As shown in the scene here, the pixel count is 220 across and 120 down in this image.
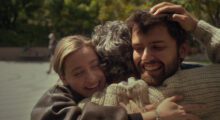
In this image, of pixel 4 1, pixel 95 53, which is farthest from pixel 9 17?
pixel 95 53

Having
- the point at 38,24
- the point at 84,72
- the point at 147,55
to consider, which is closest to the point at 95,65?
the point at 84,72

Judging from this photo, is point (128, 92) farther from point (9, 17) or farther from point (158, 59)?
point (9, 17)

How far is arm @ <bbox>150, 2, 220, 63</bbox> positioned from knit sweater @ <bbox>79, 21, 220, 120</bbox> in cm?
15

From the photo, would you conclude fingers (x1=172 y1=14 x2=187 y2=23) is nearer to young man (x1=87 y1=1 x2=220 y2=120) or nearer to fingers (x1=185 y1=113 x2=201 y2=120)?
young man (x1=87 y1=1 x2=220 y2=120)

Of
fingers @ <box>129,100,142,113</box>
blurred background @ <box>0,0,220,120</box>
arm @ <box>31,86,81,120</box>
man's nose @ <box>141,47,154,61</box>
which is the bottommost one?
blurred background @ <box>0,0,220,120</box>

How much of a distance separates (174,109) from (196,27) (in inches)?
16.6

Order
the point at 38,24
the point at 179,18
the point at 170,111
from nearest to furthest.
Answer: the point at 170,111 < the point at 179,18 < the point at 38,24

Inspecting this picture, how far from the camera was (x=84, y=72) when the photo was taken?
2.22m

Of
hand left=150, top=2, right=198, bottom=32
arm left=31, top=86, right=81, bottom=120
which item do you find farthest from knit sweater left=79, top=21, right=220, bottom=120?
hand left=150, top=2, right=198, bottom=32

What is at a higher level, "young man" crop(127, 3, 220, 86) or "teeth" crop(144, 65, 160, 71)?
"young man" crop(127, 3, 220, 86)

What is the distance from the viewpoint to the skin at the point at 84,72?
2209mm

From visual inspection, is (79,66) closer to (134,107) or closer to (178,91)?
(134,107)

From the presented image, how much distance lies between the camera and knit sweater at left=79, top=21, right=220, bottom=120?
2096 millimetres

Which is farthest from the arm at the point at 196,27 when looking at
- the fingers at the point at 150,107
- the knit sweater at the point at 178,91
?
the fingers at the point at 150,107
